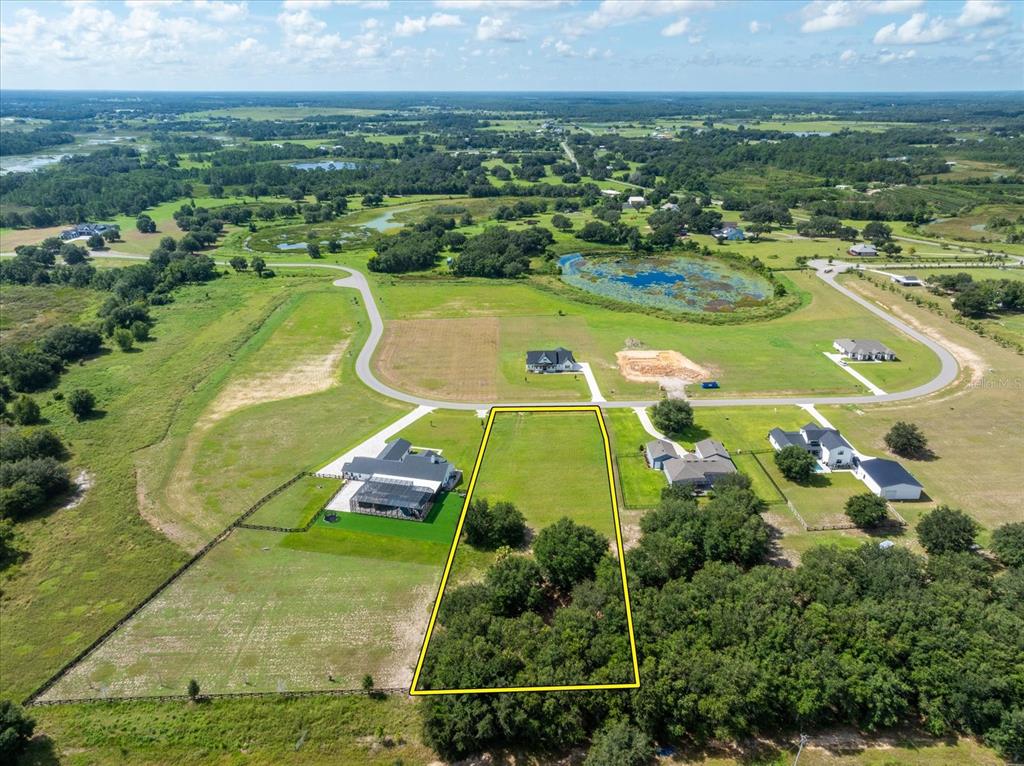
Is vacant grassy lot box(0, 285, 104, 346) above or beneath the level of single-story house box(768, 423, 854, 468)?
beneath

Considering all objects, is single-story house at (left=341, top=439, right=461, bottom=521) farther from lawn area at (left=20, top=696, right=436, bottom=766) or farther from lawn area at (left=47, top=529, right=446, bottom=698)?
lawn area at (left=20, top=696, right=436, bottom=766)

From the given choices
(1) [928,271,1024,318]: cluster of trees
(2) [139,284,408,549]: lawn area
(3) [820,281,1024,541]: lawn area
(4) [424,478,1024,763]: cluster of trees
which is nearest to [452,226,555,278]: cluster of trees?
(2) [139,284,408,549]: lawn area

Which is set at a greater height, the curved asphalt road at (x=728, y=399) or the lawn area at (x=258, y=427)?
the curved asphalt road at (x=728, y=399)

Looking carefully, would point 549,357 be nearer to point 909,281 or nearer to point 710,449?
point 710,449

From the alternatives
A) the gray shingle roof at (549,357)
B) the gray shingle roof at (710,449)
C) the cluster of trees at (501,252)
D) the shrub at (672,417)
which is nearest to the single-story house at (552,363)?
the gray shingle roof at (549,357)

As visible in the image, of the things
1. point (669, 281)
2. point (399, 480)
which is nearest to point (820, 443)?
point (399, 480)

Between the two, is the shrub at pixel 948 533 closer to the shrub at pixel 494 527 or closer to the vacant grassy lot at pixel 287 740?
the vacant grassy lot at pixel 287 740
